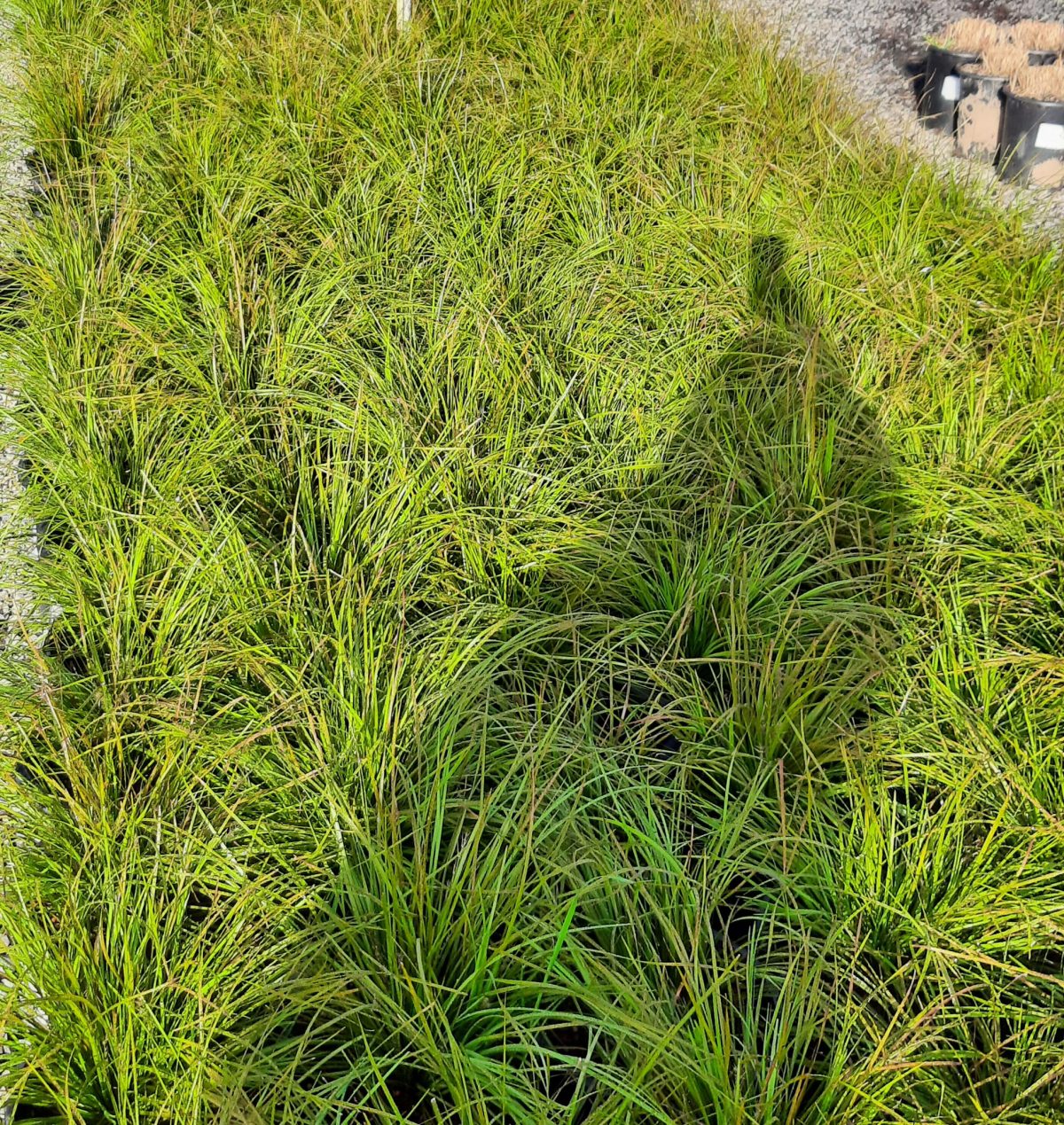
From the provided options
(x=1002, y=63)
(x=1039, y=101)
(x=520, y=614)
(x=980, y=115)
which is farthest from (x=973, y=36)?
(x=520, y=614)

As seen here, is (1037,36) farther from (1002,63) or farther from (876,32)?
(876,32)

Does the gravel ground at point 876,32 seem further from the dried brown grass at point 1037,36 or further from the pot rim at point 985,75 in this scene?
the dried brown grass at point 1037,36

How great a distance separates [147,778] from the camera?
1.49m

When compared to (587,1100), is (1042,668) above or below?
above

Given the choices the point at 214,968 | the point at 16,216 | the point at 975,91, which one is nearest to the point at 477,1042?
the point at 214,968

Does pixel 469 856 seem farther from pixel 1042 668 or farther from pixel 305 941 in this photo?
pixel 1042 668

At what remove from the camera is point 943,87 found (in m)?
4.03

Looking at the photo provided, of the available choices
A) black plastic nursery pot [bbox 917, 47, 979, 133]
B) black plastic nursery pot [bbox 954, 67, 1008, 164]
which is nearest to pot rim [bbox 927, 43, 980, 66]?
black plastic nursery pot [bbox 917, 47, 979, 133]

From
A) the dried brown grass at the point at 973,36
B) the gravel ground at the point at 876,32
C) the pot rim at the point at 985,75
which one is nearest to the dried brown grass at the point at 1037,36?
the dried brown grass at the point at 973,36

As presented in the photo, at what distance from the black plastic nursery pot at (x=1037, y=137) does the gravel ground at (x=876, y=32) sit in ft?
0.82

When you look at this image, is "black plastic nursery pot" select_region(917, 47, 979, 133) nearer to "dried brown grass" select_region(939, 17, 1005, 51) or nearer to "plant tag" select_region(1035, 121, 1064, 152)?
"dried brown grass" select_region(939, 17, 1005, 51)

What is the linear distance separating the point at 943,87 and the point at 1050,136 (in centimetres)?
68

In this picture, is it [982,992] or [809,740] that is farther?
[809,740]

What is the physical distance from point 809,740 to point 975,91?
11.2 ft
